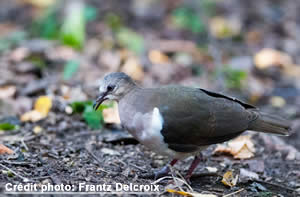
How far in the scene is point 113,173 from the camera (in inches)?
168

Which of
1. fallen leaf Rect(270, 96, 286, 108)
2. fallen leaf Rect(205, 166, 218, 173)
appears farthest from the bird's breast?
fallen leaf Rect(270, 96, 286, 108)

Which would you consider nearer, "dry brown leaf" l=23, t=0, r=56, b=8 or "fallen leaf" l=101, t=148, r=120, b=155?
"fallen leaf" l=101, t=148, r=120, b=155

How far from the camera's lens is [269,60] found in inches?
341

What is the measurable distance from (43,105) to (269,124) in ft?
8.86

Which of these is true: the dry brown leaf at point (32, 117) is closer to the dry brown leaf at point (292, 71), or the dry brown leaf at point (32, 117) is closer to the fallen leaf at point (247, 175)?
the fallen leaf at point (247, 175)

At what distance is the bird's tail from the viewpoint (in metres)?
4.74

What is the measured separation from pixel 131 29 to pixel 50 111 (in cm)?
386

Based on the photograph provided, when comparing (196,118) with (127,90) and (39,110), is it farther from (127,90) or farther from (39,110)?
(39,110)

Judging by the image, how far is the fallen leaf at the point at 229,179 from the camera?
4.32 metres

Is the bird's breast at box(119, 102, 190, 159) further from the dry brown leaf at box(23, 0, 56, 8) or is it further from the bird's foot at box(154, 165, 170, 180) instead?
the dry brown leaf at box(23, 0, 56, 8)

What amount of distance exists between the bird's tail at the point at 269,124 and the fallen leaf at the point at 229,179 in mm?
530

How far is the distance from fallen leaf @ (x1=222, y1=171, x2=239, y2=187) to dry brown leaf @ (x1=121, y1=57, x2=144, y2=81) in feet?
10.4

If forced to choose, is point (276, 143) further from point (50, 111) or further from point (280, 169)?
point (50, 111)

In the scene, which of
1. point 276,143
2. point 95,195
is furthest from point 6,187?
point 276,143
